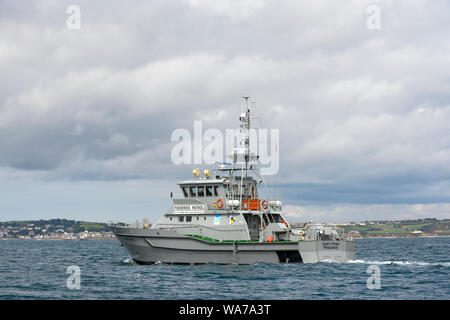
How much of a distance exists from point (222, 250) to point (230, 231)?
168cm

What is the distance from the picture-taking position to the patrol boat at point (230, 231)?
36.8 m

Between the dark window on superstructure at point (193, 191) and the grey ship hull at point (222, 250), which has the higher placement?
the dark window on superstructure at point (193, 191)

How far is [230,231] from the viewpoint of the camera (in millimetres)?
37781

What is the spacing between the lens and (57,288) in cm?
2758

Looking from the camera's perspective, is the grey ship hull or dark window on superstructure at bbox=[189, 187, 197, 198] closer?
the grey ship hull

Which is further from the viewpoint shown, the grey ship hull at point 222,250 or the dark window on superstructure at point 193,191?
the dark window on superstructure at point 193,191

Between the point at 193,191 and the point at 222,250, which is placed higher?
the point at 193,191

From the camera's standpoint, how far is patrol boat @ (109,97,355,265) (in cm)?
3678

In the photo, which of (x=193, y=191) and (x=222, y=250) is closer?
(x=222, y=250)

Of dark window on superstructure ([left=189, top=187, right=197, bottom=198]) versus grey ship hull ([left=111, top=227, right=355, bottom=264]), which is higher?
dark window on superstructure ([left=189, top=187, right=197, bottom=198])
